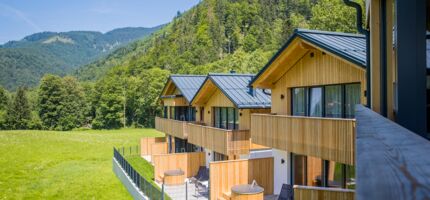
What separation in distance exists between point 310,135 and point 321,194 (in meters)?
3.48

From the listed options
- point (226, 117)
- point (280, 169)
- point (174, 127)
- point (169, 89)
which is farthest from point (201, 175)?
point (169, 89)

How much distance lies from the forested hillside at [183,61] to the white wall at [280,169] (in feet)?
90.8

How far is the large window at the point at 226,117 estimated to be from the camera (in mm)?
20750

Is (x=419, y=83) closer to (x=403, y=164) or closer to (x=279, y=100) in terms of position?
(x=403, y=164)

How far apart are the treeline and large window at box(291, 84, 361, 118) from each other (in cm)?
5241

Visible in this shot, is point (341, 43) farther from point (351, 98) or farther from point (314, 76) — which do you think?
point (351, 98)

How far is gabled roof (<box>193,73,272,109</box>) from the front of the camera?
18.7 metres

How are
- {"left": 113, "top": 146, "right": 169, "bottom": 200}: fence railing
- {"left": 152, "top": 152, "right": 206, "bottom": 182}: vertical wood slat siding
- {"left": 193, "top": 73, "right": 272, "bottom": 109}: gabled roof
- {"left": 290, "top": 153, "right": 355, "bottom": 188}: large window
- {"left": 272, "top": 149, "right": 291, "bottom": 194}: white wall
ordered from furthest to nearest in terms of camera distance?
{"left": 152, "top": 152, "right": 206, "bottom": 182}: vertical wood slat siding < {"left": 193, "top": 73, "right": 272, "bottom": 109}: gabled roof < {"left": 113, "top": 146, "right": 169, "bottom": 200}: fence railing < {"left": 272, "top": 149, "right": 291, "bottom": 194}: white wall < {"left": 290, "top": 153, "right": 355, "bottom": 188}: large window

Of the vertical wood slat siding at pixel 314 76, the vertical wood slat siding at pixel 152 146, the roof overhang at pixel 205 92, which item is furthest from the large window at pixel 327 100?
the vertical wood slat siding at pixel 152 146

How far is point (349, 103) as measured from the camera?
1185 centimetres

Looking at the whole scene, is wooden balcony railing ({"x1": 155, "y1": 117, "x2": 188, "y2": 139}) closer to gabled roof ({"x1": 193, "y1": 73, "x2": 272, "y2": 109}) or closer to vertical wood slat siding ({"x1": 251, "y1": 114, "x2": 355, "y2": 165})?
gabled roof ({"x1": 193, "y1": 73, "x2": 272, "y2": 109})

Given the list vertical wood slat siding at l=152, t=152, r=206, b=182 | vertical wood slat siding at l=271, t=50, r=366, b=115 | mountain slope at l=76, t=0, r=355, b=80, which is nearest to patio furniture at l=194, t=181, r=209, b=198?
vertical wood slat siding at l=152, t=152, r=206, b=182

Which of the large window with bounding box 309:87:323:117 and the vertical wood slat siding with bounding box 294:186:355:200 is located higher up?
the large window with bounding box 309:87:323:117

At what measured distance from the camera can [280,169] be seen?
15578mm
